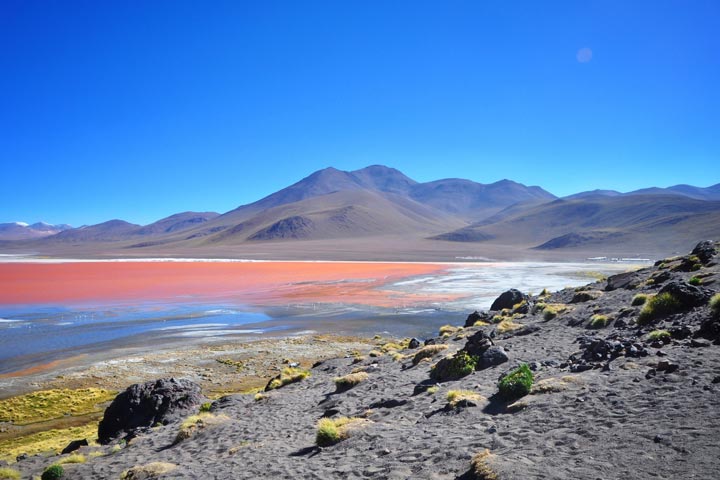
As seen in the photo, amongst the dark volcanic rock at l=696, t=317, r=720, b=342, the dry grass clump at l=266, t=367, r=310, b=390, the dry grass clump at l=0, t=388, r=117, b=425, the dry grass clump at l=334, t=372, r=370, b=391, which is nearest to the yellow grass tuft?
the dark volcanic rock at l=696, t=317, r=720, b=342

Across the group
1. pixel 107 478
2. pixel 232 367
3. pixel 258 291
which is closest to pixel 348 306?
pixel 258 291

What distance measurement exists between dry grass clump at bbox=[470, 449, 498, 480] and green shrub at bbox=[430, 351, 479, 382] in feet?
18.2

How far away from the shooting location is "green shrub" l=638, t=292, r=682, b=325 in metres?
13.4

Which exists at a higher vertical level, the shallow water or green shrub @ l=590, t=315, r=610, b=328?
green shrub @ l=590, t=315, r=610, b=328

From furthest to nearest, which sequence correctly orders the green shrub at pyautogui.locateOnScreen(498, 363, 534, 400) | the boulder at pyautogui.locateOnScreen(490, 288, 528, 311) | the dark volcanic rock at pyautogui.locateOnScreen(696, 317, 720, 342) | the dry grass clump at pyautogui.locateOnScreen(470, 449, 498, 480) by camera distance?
the boulder at pyautogui.locateOnScreen(490, 288, 528, 311) < the dark volcanic rock at pyautogui.locateOnScreen(696, 317, 720, 342) < the green shrub at pyautogui.locateOnScreen(498, 363, 534, 400) < the dry grass clump at pyautogui.locateOnScreen(470, 449, 498, 480)

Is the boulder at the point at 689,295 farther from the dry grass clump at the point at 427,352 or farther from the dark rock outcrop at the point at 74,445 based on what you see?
the dark rock outcrop at the point at 74,445

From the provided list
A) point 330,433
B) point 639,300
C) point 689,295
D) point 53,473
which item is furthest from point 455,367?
point 53,473

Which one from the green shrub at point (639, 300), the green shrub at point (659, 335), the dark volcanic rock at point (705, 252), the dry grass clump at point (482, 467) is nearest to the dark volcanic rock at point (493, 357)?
the green shrub at point (659, 335)

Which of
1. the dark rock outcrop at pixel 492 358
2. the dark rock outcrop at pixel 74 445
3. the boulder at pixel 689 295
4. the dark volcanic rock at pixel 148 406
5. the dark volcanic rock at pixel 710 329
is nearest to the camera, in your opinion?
the dark volcanic rock at pixel 710 329

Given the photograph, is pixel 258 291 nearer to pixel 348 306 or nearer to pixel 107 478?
pixel 348 306

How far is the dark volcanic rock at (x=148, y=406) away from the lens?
12844 millimetres

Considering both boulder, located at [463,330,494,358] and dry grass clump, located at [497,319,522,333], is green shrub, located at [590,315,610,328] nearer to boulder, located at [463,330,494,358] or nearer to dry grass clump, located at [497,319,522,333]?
dry grass clump, located at [497,319,522,333]

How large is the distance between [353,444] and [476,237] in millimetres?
189408

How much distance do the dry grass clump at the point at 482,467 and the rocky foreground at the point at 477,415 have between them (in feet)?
0.07
